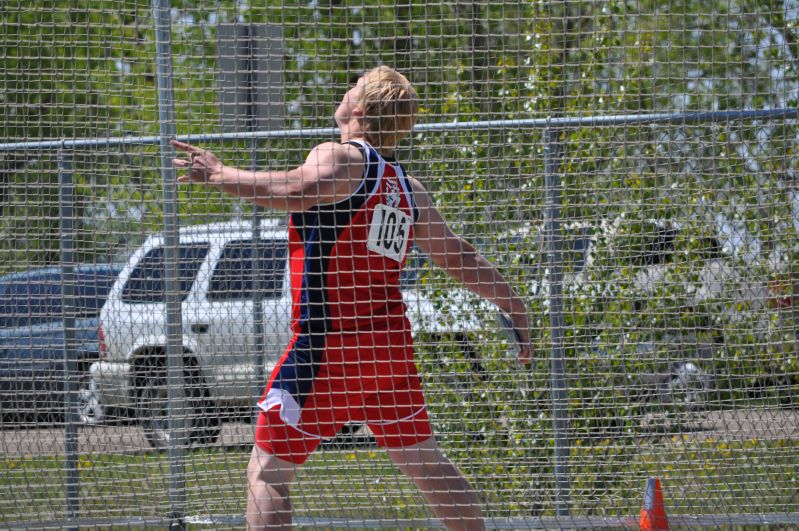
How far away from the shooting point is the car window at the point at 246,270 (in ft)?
15.0

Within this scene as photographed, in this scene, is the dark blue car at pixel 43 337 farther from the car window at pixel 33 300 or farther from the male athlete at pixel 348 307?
the male athlete at pixel 348 307

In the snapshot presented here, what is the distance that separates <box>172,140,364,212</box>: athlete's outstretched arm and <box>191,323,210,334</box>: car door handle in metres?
1.79

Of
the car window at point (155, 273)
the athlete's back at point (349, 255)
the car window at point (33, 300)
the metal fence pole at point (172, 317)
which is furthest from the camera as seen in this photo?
the car window at point (155, 273)

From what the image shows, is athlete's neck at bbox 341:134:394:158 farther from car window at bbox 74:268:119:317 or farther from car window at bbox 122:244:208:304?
car window at bbox 74:268:119:317

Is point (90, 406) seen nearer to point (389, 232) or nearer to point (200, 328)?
point (200, 328)

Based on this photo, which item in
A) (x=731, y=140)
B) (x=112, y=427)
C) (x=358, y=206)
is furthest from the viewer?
(x=112, y=427)

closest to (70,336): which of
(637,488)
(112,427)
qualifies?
(112,427)

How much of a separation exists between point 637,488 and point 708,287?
101 centimetres

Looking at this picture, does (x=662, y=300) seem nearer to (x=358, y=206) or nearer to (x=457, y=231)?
(x=457, y=231)

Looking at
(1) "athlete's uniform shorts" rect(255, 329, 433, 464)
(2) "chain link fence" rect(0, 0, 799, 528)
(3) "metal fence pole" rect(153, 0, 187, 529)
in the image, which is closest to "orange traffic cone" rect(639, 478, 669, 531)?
(2) "chain link fence" rect(0, 0, 799, 528)

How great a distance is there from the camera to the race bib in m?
3.11

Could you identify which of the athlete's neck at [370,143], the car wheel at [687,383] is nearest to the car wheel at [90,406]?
the athlete's neck at [370,143]

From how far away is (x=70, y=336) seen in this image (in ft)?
14.8

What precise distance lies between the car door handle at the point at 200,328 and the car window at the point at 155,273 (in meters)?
0.15
